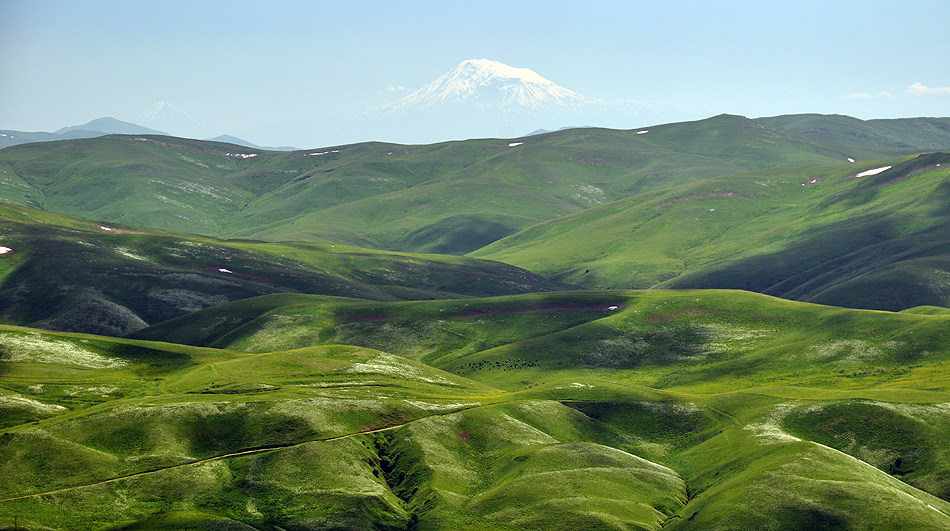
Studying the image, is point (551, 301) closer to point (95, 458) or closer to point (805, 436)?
point (805, 436)

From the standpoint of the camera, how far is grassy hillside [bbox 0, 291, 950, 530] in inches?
2579

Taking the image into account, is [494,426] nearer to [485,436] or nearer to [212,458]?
[485,436]

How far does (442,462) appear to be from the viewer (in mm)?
77438

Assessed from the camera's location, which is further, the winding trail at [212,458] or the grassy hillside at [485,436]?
the grassy hillside at [485,436]

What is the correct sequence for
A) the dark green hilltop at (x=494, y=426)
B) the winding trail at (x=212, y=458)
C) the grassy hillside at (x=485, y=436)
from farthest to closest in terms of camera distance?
1. the dark green hilltop at (x=494, y=426)
2. the grassy hillside at (x=485, y=436)
3. the winding trail at (x=212, y=458)

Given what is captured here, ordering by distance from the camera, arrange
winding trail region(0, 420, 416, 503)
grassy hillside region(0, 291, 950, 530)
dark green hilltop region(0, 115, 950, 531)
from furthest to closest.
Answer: dark green hilltop region(0, 115, 950, 531) → grassy hillside region(0, 291, 950, 530) → winding trail region(0, 420, 416, 503)

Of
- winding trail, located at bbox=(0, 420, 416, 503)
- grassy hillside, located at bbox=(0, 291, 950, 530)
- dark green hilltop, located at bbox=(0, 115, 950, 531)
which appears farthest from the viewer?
dark green hilltop, located at bbox=(0, 115, 950, 531)

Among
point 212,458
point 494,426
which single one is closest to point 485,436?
point 494,426

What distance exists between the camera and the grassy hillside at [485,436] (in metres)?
65.5

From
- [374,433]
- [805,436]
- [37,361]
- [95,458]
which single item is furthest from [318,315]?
[805,436]

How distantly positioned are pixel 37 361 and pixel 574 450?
73087 mm

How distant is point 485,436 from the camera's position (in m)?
84.8

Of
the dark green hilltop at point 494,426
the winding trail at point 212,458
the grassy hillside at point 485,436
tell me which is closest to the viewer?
the winding trail at point 212,458

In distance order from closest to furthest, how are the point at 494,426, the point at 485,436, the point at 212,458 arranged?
the point at 212,458 → the point at 485,436 → the point at 494,426
